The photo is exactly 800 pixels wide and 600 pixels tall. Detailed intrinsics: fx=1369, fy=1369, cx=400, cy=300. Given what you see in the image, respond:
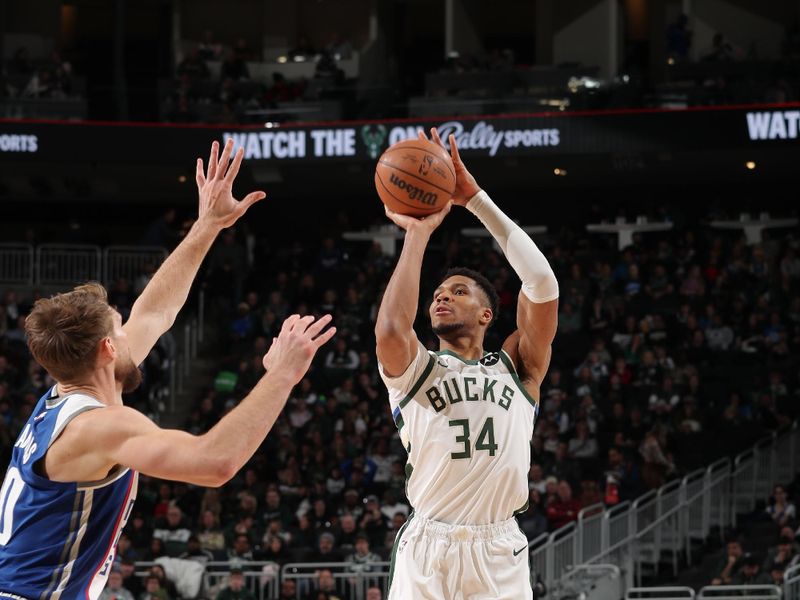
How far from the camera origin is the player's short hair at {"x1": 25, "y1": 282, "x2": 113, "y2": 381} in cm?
432

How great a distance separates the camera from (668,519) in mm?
18203

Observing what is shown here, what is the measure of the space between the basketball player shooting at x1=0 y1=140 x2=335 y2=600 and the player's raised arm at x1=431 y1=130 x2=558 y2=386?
2.37 m

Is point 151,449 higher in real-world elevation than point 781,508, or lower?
higher

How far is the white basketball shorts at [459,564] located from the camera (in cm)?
615

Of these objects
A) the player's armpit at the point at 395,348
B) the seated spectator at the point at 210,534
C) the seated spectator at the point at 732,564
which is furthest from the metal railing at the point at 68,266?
the player's armpit at the point at 395,348

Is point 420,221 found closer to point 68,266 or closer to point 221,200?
point 221,200

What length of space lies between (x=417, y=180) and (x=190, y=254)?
4.20ft

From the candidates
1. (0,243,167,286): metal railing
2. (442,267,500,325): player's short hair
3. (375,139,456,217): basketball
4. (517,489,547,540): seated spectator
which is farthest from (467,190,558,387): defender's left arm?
(0,243,167,286): metal railing

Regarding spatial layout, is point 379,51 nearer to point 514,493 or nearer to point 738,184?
point 738,184

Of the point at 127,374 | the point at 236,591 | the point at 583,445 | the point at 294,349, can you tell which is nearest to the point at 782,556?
the point at 583,445

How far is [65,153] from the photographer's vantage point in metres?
24.7

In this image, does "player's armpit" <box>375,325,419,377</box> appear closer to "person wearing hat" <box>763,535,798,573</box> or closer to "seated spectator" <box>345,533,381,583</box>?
"person wearing hat" <box>763,535,798,573</box>

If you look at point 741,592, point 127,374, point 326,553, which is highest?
point 127,374

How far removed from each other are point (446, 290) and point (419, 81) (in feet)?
80.8
